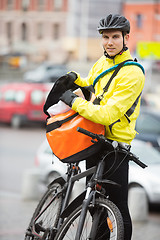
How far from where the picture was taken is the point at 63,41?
35281 millimetres

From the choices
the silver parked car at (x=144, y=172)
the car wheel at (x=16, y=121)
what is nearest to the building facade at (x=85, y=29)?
the car wheel at (x=16, y=121)

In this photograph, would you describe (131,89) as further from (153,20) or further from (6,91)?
(153,20)

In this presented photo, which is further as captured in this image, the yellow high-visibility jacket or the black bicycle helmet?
the black bicycle helmet

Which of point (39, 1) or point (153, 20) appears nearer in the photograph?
point (39, 1)

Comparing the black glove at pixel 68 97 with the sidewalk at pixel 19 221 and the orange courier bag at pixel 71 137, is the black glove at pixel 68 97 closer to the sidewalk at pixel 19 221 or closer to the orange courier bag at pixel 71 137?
the orange courier bag at pixel 71 137

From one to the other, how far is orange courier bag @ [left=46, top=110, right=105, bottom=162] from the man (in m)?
0.11

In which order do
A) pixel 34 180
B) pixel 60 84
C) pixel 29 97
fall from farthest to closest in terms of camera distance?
pixel 29 97
pixel 34 180
pixel 60 84

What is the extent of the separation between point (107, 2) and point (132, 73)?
84.9ft

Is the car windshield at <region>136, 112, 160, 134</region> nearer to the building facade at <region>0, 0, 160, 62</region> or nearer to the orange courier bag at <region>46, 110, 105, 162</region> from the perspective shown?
the orange courier bag at <region>46, 110, 105, 162</region>

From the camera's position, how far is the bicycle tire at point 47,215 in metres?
3.90

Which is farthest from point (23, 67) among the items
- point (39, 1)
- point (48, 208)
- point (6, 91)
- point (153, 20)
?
point (48, 208)

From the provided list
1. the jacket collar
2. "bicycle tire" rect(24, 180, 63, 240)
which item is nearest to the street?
"bicycle tire" rect(24, 180, 63, 240)

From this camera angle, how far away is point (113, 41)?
11.3 feet

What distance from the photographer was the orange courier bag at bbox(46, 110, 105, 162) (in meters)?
3.45
